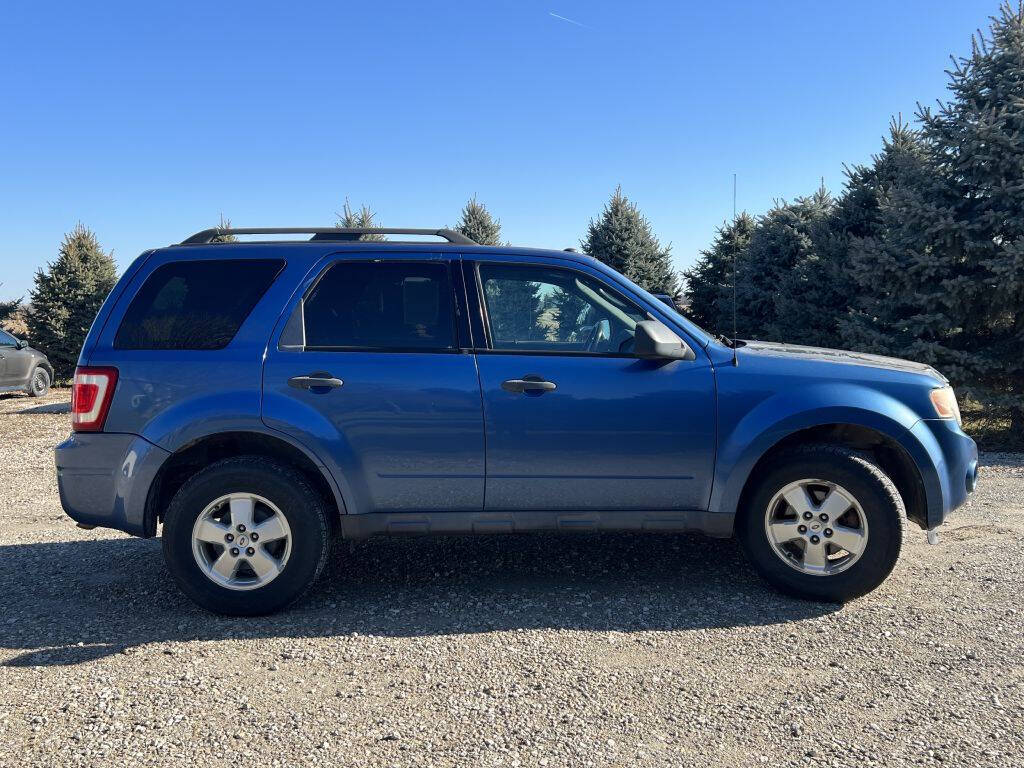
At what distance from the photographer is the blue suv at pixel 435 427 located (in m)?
3.98

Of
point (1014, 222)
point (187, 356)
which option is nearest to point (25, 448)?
point (187, 356)

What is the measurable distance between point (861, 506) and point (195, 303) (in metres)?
3.71

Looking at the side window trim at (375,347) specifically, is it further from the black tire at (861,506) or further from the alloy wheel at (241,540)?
the black tire at (861,506)


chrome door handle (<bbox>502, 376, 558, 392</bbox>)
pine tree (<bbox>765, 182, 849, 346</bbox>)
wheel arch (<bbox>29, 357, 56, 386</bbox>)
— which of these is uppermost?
pine tree (<bbox>765, 182, 849, 346</bbox>)

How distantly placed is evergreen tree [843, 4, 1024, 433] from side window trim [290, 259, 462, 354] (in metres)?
7.34

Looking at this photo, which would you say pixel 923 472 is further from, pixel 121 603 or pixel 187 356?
pixel 121 603

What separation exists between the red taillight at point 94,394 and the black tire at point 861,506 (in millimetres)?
3454

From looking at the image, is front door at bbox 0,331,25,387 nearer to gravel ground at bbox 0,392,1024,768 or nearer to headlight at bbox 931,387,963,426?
gravel ground at bbox 0,392,1024,768

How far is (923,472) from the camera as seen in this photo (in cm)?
411

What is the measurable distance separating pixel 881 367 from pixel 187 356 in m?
3.77

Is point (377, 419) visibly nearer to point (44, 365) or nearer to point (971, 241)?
point (971, 241)

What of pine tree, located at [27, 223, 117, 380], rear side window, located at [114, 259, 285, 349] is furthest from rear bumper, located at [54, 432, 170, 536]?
pine tree, located at [27, 223, 117, 380]

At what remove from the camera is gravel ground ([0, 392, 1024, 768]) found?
109 inches

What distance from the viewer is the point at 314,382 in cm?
398
